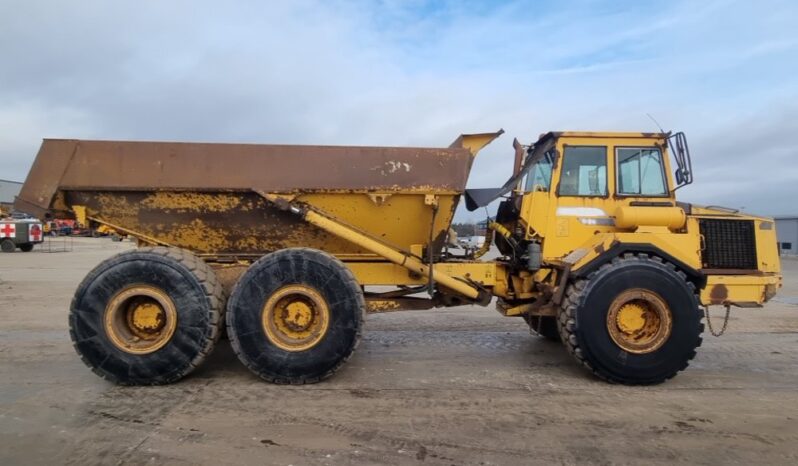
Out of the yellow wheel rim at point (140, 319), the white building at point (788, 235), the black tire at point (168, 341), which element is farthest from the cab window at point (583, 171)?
the white building at point (788, 235)

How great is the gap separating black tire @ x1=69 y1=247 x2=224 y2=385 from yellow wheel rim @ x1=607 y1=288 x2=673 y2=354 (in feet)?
12.7

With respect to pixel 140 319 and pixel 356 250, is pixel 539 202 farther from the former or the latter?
pixel 140 319

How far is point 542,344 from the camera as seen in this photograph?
689 centimetres

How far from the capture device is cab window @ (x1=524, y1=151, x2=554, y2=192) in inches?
234

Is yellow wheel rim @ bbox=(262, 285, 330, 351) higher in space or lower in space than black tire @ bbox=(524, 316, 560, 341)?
higher

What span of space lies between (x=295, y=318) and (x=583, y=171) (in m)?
3.45

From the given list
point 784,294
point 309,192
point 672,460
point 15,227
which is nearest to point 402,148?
point 309,192

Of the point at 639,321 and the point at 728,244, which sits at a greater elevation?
the point at 728,244

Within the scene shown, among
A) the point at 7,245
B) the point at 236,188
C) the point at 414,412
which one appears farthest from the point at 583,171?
the point at 7,245

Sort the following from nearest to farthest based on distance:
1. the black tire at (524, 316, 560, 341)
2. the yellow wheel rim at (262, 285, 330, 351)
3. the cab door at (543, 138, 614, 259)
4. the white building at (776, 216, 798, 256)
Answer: the yellow wheel rim at (262, 285, 330, 351)
the cab door at (543, 138, 614, 259)
the black tire at (524, 316, 560, 341)
the white building at (776, 216, 798, 256)

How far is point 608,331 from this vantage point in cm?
521

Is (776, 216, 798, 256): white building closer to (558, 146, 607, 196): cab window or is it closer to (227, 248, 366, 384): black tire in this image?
(558, 146, 607, 196): cab window

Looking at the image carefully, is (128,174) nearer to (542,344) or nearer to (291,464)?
(291,464)

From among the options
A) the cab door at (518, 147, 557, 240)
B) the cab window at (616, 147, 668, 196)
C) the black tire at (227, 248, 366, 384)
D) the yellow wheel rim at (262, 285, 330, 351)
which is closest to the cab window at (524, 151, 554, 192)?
the cab door at (518, 147, 557, 240)
